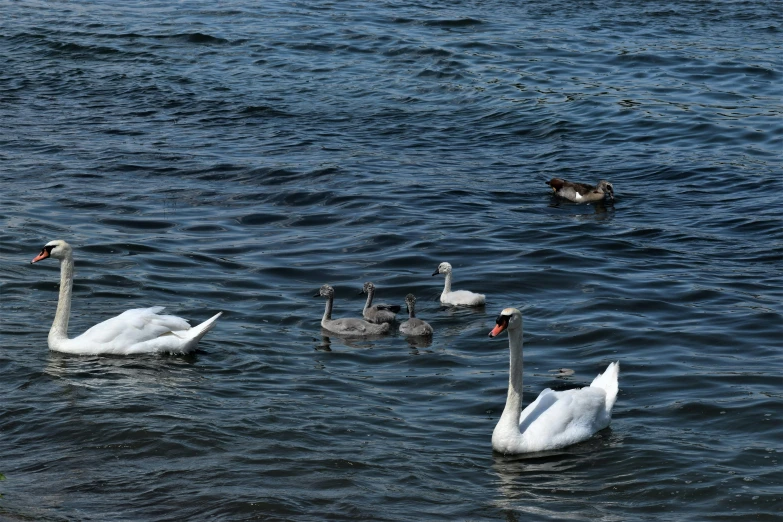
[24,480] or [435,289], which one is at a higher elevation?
[24,480]

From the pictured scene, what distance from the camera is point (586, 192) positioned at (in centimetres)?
1717

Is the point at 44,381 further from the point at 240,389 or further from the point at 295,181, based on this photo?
the point at 295,181

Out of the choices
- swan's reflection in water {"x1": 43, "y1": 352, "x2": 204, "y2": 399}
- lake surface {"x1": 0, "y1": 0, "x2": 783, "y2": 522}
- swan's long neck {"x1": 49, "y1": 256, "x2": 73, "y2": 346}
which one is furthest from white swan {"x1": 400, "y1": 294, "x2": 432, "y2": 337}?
swan's long neck {"x1": 49, "y1": 256, "x2": 73, "y2": 346}

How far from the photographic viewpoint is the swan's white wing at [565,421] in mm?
9734

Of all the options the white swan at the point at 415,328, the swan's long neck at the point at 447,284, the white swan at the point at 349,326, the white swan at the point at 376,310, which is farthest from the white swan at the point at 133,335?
the swan's long neck at the point at 447,284

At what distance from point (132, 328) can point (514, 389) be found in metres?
3.89

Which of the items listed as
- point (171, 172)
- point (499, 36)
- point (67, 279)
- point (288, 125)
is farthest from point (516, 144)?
point (67, 279)

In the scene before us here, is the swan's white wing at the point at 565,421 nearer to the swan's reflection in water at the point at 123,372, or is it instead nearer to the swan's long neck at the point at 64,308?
the swan's reflection in water at the point at 123,372

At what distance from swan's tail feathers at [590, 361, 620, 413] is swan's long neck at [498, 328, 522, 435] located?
30.5 inches

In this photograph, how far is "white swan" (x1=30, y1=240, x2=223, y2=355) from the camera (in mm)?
11656

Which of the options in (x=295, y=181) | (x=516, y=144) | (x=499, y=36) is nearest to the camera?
(x=295, y=181)

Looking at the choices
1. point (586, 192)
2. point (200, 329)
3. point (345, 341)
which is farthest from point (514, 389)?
point (586, 192)

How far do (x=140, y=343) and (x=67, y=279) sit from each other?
43.9 inches

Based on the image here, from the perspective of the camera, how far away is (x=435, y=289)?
568 inches
